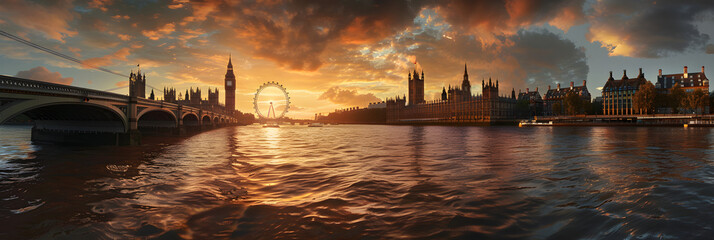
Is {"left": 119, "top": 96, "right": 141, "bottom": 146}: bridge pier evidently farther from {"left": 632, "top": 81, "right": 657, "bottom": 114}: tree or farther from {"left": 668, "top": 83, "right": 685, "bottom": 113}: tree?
{"left": 668, "top": 83, "right": 685, "bottom": 113}: tree

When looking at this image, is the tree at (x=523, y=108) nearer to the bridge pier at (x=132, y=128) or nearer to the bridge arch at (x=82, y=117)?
the bridge pier at (x=132, y=128)

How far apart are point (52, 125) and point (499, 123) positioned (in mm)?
155404

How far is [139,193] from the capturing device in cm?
1097

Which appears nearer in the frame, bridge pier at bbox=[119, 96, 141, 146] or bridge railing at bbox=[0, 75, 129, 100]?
bridge railing at bbox=[0, 75, 129, 100]

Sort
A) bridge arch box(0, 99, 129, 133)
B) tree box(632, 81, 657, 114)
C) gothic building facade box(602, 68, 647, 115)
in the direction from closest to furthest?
bridge arch box(0, 99, 129, 133) < tree box(632, 81, 657, 114) < gothic building facade box(602, 68, 647, 115)

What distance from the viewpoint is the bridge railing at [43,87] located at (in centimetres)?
2225

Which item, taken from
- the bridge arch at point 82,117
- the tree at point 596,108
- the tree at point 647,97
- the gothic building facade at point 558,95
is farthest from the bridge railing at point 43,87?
the gothic building facade at point 558,95

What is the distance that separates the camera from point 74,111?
37500mm

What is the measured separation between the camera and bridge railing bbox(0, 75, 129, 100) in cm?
2225

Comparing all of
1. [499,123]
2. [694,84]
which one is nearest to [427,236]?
[499,123]

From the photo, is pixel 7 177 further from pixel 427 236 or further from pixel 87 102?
pixel 427 236

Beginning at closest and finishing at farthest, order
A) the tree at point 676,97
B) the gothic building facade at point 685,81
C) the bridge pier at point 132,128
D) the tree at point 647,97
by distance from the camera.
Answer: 1. the bridge pier at point 132,128
2. the tree at point 676,97
3. the tree at point 647,97
4. the gothic building facade at point 685,81

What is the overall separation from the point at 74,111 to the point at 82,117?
15.0 ft

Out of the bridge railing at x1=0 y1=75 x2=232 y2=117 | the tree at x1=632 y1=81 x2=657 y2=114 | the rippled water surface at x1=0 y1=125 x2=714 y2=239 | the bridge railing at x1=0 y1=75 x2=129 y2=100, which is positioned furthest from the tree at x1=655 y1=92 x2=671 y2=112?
the bridge railing at x1=0 y1=75 x2=129 y2=100
